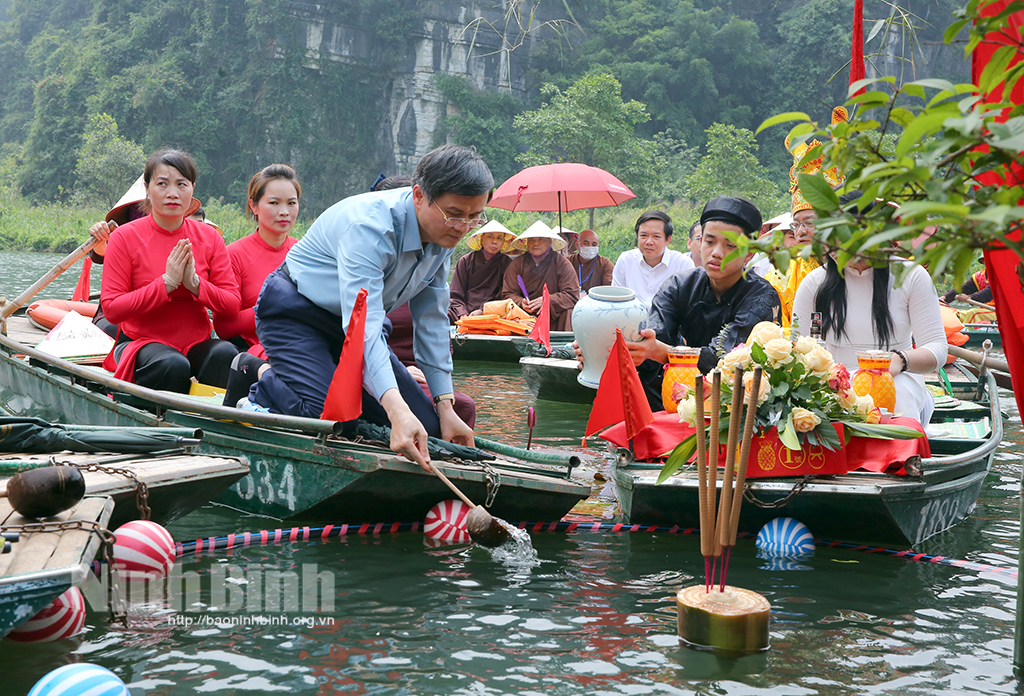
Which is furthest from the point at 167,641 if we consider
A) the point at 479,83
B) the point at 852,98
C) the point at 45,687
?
the point at 479,83

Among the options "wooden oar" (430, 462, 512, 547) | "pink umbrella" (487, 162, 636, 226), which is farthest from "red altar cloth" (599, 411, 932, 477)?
"pink umbrella" (487, 162, 636, 226)

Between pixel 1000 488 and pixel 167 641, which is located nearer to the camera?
pixel 167 641

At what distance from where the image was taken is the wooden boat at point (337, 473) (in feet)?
12.5

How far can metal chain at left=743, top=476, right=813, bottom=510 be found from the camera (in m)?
3.69

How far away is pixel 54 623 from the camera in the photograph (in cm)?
280

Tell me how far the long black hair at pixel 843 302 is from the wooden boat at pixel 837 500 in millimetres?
666

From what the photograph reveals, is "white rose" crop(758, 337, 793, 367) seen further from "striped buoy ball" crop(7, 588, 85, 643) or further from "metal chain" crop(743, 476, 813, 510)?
"striped buoy ball" crop(7, 588, 85, 643)

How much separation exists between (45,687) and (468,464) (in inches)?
76.3

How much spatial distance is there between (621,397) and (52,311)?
18.7ft

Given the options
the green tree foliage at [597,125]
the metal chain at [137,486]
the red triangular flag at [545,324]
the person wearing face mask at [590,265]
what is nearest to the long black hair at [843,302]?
the metal chain at [137,486]

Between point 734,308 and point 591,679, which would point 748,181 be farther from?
point 591,679

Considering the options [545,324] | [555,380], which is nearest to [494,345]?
[545,324]

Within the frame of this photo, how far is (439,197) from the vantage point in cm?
363

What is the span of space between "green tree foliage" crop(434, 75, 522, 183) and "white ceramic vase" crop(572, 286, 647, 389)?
40.7 m
